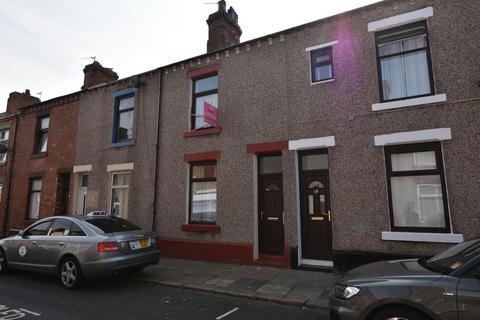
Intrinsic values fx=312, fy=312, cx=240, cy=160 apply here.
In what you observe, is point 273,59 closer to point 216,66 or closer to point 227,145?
point 216,66

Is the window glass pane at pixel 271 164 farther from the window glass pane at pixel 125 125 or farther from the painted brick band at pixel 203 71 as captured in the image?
the window glass pane at pixel 125 125

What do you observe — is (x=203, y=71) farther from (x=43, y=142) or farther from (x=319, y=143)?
(x=43, y=142)

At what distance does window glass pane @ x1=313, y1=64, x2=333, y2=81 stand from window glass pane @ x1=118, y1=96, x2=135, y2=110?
23.8 feet

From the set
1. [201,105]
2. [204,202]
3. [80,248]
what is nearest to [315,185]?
[204,202]

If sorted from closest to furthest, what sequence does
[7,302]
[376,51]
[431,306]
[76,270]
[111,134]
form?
1. [431,306]
2. [7,302]
3. [76,270]
4. [376,51]
5. [111,134]

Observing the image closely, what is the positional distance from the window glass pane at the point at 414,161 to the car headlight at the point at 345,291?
4.22m

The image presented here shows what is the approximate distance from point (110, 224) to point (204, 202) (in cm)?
316

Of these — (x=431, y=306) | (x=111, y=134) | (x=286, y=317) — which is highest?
(x=111, y=134)

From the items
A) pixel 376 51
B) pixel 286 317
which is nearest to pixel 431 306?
pixel 286 317

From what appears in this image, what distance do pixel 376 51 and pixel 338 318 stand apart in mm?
6496

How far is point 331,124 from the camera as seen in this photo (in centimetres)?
801

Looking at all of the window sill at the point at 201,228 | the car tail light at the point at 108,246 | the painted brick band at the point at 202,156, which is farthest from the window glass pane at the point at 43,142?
the car tail light at the point at 108,246

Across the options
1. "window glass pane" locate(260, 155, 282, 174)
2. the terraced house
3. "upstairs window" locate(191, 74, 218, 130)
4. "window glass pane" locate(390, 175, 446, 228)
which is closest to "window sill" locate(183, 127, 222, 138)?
the terraced house

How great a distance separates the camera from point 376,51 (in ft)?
25.5
